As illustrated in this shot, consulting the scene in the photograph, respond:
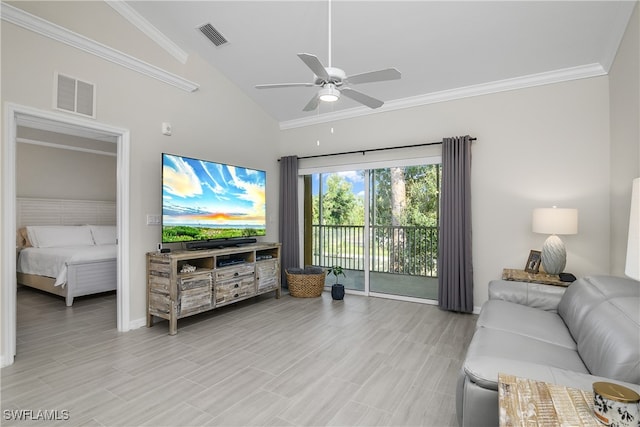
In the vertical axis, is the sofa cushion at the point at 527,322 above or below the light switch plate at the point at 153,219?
below

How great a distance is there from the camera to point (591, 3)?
271cm

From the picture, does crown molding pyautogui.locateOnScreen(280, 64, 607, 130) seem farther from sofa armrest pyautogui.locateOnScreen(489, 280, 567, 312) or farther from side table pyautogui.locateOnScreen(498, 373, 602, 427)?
side table pyautogui.locateOnScreen(498, 373, 602, 427)

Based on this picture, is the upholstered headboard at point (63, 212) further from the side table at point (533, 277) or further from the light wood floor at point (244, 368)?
the side table at point (533, 277)

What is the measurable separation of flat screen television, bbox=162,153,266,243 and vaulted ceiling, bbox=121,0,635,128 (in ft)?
4.47

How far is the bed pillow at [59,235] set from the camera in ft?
17.0

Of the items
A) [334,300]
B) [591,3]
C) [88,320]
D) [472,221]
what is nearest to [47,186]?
[88,320]

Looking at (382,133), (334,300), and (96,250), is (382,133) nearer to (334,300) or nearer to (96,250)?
(334,300)

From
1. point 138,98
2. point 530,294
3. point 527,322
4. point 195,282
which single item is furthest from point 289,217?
point 527,322

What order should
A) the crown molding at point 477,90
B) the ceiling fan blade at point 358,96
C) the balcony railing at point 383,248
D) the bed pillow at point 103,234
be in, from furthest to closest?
the bed pillow at point 103,234 < the balcony railing at point 383,248 < the crown molding at point 477,90 < the ceiling fan blade at point 358,96

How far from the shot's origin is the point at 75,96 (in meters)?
3.04

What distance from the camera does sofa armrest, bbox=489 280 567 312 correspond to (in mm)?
2766

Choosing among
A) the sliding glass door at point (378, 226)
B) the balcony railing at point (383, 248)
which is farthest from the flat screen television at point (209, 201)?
the balcony railing at point (383, 248)

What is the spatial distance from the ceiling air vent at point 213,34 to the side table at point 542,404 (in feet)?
12.8

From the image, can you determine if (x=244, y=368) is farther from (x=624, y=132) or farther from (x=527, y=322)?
(x=624, y=132)
